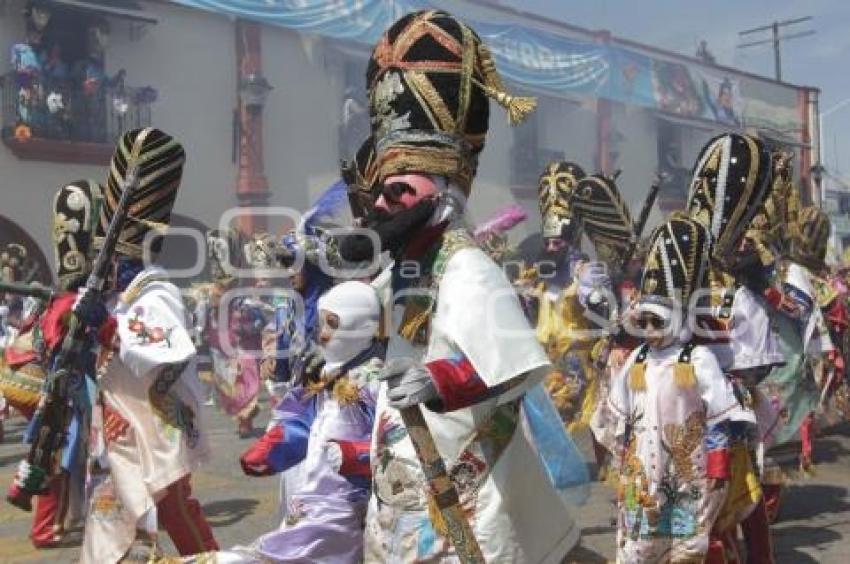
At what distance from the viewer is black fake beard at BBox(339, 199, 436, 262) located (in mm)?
3066

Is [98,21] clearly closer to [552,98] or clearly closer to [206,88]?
[206,88]

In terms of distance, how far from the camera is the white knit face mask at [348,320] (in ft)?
13.9

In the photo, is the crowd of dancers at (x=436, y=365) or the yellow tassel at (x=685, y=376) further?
the yellow tassel at (x=685, y=376)

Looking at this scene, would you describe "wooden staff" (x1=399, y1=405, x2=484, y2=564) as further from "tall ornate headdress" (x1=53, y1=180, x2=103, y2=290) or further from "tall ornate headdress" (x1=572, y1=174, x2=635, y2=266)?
"tall ornate headdress" (x1=572, y1=174, x2=635, y2=266)

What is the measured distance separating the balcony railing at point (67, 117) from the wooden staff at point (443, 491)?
15712mm

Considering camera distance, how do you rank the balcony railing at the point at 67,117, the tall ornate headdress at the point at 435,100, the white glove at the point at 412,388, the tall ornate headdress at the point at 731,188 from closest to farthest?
the white glove at the point at 412,388 < the tall ornate headdress at the point at 435,100 < the tall ornate headdress at the point at 731,188 < the balcony railing at the point at 67,117

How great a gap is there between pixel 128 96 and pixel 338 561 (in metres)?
15.7

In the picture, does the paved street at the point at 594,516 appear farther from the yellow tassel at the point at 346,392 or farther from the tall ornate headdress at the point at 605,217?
the yellow tassel at the point at 346,392

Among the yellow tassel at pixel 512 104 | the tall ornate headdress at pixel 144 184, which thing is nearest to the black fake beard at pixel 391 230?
the yellow tassel at pixel 512 104

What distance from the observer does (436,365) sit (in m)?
2.76

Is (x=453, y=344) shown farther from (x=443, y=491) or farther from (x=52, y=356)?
(x=52, y=356)

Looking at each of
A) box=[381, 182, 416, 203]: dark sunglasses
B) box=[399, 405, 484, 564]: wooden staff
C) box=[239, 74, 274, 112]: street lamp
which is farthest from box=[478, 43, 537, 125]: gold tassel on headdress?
box=[239, 74, 274, 112]: street lamp

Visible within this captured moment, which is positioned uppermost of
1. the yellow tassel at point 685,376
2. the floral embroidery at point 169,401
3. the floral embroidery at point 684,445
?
the yellow tassel at point 685,376

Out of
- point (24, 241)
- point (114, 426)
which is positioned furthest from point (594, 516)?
point (24, 241)
